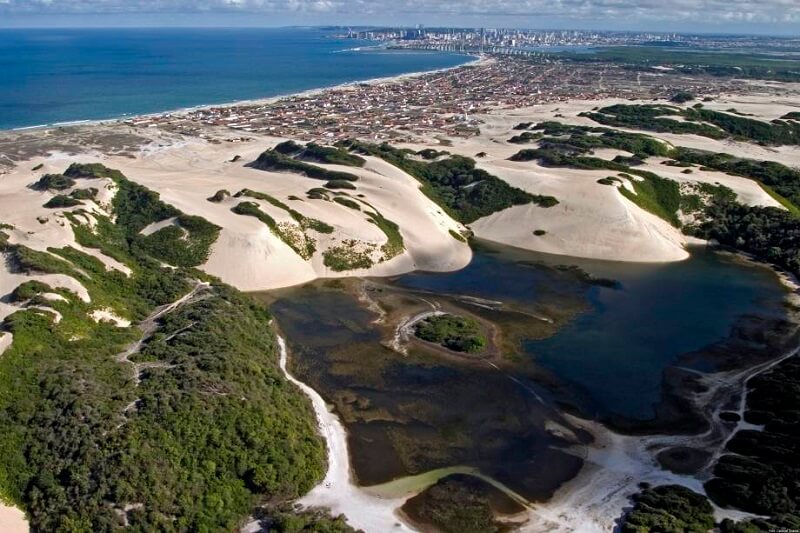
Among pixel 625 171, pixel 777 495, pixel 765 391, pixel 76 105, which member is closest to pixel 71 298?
pixel 777 495

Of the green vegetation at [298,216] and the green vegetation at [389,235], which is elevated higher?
the green vegetation at [298,216]

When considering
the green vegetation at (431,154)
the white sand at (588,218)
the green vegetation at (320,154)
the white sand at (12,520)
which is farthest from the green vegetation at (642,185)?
the white sand at (12,520)

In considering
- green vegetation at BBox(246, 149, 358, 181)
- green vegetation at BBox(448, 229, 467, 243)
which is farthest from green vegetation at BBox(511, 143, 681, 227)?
green vegetation at BBox(246, 149, 358, 181)

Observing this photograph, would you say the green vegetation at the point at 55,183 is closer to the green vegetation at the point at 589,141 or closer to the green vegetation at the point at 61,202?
the green vegetation at the point at 61,202

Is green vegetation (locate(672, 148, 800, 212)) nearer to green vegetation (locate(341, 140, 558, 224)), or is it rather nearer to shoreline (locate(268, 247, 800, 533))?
green vegetation (locate(341, 140, 558, 224))

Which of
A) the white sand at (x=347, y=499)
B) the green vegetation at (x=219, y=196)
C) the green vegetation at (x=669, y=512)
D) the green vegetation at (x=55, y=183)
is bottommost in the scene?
the white sand at (x=347, y=499)

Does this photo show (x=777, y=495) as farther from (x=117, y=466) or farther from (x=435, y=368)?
(x=117, y=466)

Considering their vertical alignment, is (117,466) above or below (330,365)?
above

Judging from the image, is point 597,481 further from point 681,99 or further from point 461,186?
point 681,99
